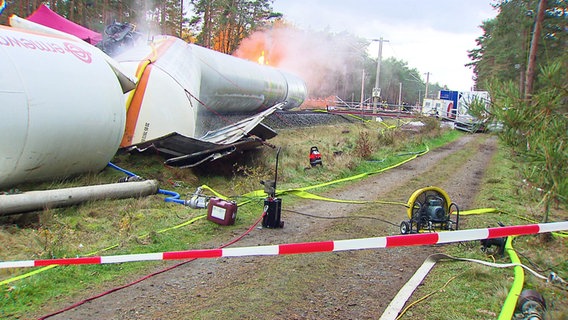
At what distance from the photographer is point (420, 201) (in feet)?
20.8

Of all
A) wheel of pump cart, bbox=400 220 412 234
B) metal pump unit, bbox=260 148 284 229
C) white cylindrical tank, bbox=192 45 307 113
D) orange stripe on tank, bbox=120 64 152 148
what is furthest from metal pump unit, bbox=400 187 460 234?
white cylindrical tank, bbox=192 45 307 113

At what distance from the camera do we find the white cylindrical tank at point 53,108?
669 centimetres

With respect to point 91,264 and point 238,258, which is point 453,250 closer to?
point 238,258

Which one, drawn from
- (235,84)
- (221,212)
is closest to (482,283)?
(221,212)

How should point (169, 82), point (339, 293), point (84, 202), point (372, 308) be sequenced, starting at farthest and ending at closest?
point (169, 82)
point (84, 202)
point (339, 293)
point (372, 308)

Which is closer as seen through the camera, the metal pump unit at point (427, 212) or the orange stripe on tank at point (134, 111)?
the metal pump unit at point (427, 212)

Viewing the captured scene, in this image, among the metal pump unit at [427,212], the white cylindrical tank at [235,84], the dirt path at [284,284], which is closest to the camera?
the dirt path at [284,284]

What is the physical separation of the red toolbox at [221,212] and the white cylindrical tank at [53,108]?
2907 mm

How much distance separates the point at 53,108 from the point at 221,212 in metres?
3.25

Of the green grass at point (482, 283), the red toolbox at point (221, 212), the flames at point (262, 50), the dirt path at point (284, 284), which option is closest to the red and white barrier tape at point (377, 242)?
the green grass at point (482, 283)

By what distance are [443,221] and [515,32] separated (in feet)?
75.9

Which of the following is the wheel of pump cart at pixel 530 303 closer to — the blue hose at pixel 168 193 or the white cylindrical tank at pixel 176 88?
the blue hose at pixel 168 193

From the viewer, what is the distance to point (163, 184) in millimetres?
9398

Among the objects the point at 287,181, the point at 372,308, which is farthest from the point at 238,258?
the point at 287,181
